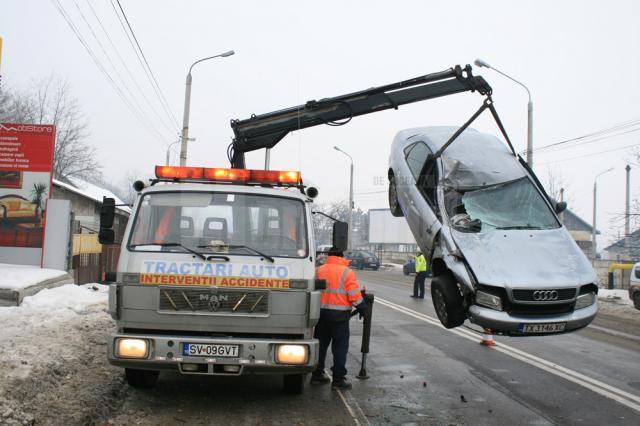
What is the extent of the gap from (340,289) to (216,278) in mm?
1796

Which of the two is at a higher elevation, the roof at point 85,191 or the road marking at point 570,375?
the roof at point 85,191

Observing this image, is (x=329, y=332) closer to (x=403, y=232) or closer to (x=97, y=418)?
(x=97, y=418)

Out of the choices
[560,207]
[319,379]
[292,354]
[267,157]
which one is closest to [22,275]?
[267,157]

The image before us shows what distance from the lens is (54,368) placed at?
19.3 ft

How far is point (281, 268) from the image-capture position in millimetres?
5168

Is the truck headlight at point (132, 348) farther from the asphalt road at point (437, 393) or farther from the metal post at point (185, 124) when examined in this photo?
the metal post at point (185, 124)

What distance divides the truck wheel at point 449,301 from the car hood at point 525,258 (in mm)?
505

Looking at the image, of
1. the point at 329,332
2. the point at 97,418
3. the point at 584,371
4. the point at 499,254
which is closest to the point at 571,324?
the point at 499,254

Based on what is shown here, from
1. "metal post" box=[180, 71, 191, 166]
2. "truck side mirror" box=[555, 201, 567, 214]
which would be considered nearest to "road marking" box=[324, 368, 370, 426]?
"truck side mirror" box=[555, 201, 567, 214]

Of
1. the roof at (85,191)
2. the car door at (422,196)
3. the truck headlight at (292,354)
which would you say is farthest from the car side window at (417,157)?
the roof at (85,191)

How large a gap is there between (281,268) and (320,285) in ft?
1.73

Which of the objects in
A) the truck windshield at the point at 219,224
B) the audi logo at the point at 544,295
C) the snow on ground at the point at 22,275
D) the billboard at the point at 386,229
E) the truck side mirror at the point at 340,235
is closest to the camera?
the truck windshield at the point at 219,224

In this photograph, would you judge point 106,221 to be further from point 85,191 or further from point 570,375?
point 85,191

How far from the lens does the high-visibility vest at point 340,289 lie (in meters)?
6.34
